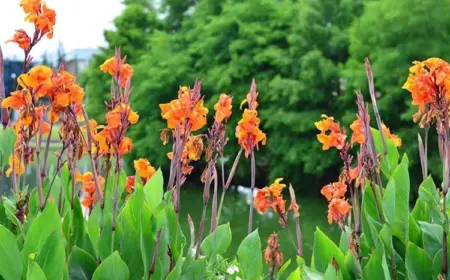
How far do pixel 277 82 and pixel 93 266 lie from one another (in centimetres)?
1605

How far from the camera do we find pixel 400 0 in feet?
48.6

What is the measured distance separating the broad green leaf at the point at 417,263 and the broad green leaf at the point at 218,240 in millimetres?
507

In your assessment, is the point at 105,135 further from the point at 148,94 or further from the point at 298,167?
the point at 148,94

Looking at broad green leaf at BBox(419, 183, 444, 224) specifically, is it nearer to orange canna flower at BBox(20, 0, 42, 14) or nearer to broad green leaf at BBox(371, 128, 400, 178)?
broad green leaf at BBox(371, 128, 400, 178)

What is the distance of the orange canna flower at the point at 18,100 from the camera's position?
1.64 metres

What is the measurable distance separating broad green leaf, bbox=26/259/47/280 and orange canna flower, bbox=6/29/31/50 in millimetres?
611

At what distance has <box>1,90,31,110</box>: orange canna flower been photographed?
1639 mm

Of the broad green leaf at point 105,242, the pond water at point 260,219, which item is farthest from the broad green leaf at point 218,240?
the pond water at point 260,219

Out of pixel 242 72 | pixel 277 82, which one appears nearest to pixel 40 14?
pixel 277 82

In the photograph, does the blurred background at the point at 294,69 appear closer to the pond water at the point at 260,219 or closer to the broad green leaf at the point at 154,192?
the pond water at the point at 260,219

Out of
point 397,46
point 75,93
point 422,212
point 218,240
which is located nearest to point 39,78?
point 75,93

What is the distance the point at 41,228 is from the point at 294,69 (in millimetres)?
16749

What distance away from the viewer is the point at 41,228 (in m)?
1.56

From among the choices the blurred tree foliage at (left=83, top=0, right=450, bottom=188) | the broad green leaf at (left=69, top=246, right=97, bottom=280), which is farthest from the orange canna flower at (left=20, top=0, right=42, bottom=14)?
the blurred tree foliage at (left=83, top=0, right=450, bottom=188)
